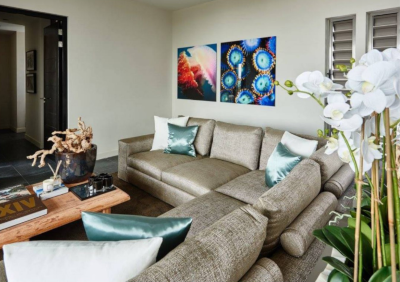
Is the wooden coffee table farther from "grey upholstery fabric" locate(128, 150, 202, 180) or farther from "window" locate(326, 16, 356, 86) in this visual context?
"window" locate(326, 16, 356, 86)

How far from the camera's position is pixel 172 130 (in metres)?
3.34

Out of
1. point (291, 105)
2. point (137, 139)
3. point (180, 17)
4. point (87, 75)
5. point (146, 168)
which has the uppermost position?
point (180, 17)

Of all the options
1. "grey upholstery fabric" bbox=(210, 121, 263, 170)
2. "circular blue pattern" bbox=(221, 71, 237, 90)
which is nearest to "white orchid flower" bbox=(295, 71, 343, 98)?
"grey upholstery fabric" bbox=(210, 121, 263, 170)

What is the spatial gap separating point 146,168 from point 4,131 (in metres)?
5.62

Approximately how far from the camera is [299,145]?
2436 millimetres

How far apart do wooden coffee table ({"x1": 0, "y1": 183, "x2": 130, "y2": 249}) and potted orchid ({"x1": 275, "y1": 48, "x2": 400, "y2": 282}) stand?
1.77m

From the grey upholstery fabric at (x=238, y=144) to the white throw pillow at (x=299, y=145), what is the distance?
1.29 ft

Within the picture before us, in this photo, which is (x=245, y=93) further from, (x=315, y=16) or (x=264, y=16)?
(x=315, y=16)

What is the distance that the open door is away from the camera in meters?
4.14

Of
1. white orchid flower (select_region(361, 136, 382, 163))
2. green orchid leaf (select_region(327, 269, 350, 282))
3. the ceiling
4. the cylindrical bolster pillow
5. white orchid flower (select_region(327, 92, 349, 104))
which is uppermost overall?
the ceiling

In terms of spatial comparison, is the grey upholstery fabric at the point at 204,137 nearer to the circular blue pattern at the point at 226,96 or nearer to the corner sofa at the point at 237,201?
the corner sofa at the point at 237,201

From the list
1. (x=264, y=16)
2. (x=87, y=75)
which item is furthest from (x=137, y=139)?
(x=264, y=16)

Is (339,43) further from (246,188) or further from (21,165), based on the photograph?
(21,165)

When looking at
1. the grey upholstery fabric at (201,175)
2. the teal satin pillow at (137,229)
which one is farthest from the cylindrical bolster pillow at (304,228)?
the grey upholstery fabric at (201,175)
